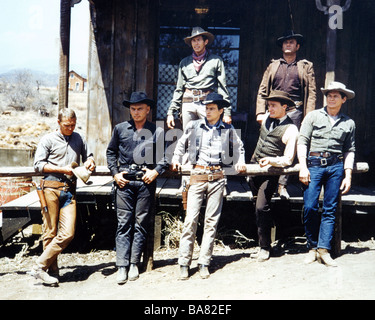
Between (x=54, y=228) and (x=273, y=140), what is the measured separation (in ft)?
9.45

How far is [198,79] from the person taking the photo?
5.82m

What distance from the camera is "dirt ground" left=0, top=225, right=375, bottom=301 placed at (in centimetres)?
401

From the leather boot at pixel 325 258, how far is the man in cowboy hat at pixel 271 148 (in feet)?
2.10

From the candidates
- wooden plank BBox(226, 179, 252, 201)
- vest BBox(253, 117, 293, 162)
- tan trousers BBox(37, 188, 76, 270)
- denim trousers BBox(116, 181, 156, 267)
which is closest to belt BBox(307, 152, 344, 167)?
vest BBox(253, 117, 293, 162)

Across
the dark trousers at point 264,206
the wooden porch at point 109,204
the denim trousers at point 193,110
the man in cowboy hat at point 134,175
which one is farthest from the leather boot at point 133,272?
the denim trousers at point 193,110

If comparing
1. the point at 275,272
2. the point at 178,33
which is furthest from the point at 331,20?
the point at 275,272

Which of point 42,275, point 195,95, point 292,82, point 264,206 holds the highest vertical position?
point 292,82

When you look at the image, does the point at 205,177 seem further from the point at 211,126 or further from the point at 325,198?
the point at 325,198

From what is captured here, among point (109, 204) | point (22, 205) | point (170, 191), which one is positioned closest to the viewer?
point (22, 205)

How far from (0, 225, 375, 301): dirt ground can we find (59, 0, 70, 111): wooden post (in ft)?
8.17

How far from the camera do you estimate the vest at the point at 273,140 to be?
15.8 ft

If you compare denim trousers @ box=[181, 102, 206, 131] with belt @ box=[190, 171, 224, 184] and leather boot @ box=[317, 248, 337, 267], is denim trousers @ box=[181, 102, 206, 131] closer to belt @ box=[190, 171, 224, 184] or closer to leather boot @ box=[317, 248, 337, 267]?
belt @ box=[190, 171, 224, 184]

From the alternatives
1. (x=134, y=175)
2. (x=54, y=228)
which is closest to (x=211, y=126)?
(x=134, y=175)

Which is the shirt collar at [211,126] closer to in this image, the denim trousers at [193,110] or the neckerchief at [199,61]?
the denim trousers at [193,110]
